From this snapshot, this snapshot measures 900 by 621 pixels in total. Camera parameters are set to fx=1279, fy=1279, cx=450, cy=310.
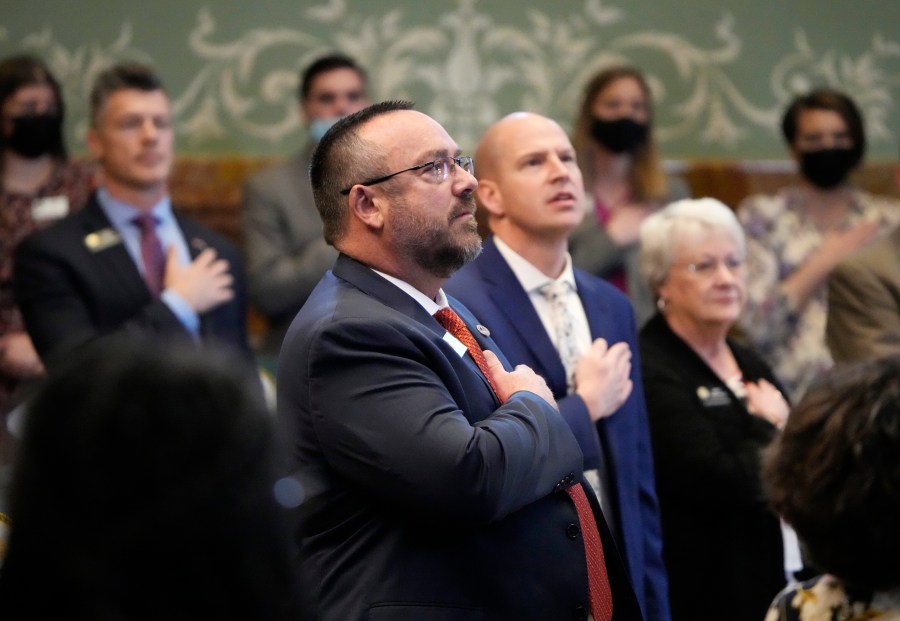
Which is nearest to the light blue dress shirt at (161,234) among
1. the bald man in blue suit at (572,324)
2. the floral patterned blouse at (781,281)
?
the bald man in blue suit at (572,324)

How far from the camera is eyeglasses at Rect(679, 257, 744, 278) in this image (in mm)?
3516

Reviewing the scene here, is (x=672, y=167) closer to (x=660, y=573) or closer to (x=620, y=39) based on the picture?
(x=620, y=39)

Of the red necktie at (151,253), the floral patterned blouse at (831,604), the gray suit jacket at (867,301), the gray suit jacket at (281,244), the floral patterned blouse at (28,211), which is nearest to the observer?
the floral patterned blouse at (831,604)

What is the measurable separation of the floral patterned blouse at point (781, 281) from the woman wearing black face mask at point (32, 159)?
7.86 feet

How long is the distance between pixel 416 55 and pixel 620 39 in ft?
2.97

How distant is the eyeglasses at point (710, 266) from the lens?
3.52 metres

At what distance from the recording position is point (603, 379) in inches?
111

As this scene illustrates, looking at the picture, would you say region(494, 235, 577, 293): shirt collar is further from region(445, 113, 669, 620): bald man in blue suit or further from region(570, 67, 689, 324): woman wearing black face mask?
region(570, 67, 689, 324): woman wearing black face mask

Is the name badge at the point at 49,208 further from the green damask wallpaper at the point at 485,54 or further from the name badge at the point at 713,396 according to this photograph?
the name badge at the point at 713,396

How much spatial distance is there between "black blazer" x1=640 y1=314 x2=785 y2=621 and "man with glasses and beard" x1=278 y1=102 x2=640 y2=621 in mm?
897

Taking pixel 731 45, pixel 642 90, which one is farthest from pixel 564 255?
pixel 731 45

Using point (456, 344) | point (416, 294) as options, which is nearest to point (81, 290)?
point (416, 294)

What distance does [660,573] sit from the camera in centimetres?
291

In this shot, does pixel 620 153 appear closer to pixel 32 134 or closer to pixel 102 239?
pixel 102 239
